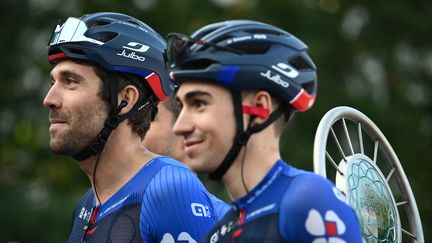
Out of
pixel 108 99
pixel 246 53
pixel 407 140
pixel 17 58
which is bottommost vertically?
pixel 17 58

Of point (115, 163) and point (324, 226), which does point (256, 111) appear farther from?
point (115, 163)

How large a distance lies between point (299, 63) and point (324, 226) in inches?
32.6

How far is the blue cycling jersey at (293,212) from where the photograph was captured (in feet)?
15.1

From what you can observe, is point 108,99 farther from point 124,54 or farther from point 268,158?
point 268,158

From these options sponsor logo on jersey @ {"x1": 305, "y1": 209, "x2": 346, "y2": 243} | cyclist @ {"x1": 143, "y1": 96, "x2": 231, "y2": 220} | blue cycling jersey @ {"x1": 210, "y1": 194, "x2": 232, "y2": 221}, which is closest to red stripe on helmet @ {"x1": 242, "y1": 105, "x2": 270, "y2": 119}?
sponsor logo on jersey @ {"x1": 305, "y1": 209, "x2": 346, "y2": 243}

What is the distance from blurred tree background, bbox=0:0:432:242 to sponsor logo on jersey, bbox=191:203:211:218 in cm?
1453

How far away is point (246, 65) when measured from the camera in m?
4.90

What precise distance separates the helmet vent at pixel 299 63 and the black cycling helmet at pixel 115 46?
1.78m

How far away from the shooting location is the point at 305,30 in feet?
75.4

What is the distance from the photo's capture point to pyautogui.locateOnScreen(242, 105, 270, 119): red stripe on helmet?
489 centimetres

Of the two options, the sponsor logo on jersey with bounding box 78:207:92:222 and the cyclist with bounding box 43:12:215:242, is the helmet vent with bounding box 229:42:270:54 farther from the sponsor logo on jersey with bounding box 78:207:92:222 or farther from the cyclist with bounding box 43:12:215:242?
the sponsor logo on jersey with bounding box 78:207:92:222

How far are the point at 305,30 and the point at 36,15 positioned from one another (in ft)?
20.6

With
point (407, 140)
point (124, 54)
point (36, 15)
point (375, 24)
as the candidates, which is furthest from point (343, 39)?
point (124, 54)

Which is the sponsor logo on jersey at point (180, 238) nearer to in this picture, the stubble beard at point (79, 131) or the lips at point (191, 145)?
the stubble beard at point (79, 131)
